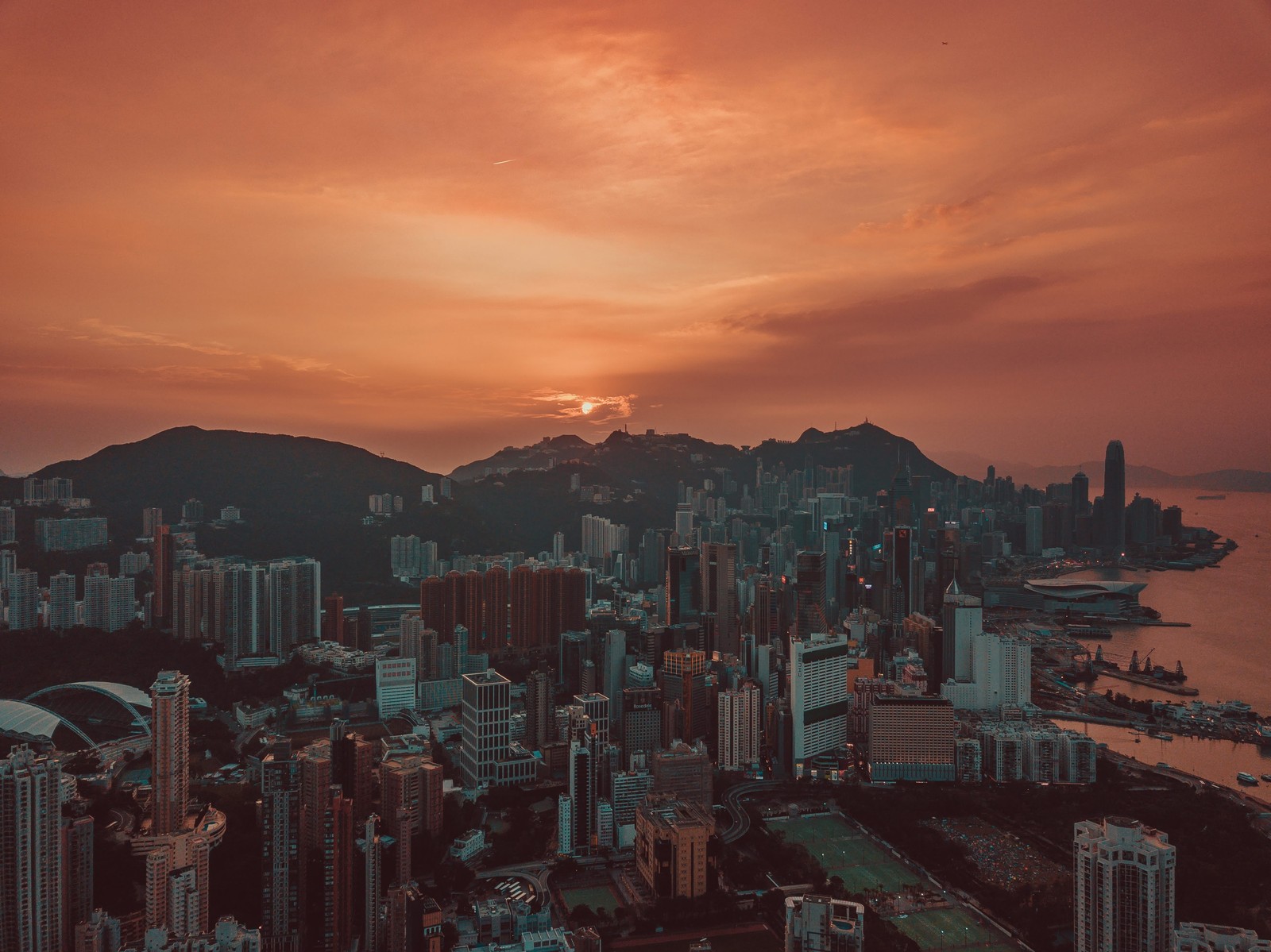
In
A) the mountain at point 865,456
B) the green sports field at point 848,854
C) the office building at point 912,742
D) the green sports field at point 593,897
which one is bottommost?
the green sports field at point 848,854

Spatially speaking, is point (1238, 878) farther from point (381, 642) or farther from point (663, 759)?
point (381, 642)

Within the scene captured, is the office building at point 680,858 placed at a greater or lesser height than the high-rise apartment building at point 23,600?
lesser

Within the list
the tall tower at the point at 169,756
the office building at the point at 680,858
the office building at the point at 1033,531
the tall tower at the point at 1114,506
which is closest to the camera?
the office building at the point at 680,858

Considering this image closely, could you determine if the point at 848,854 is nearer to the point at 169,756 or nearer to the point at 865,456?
the point at 169,756

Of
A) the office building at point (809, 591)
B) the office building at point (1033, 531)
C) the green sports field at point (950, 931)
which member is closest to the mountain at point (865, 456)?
the office building at point (1033, 531)

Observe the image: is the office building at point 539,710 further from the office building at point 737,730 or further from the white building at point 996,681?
the white building at point 996,681

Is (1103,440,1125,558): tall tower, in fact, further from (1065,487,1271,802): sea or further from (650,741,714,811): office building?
(650,741,714,811): office building

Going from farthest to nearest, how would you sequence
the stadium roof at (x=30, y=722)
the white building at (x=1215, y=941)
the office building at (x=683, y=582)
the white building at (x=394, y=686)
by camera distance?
the office building at (x=683, y=582) < the white building at (x=394, y=686) < the stadium roof at (x=30, y=722) < the white building at (x=1215, y=941)
